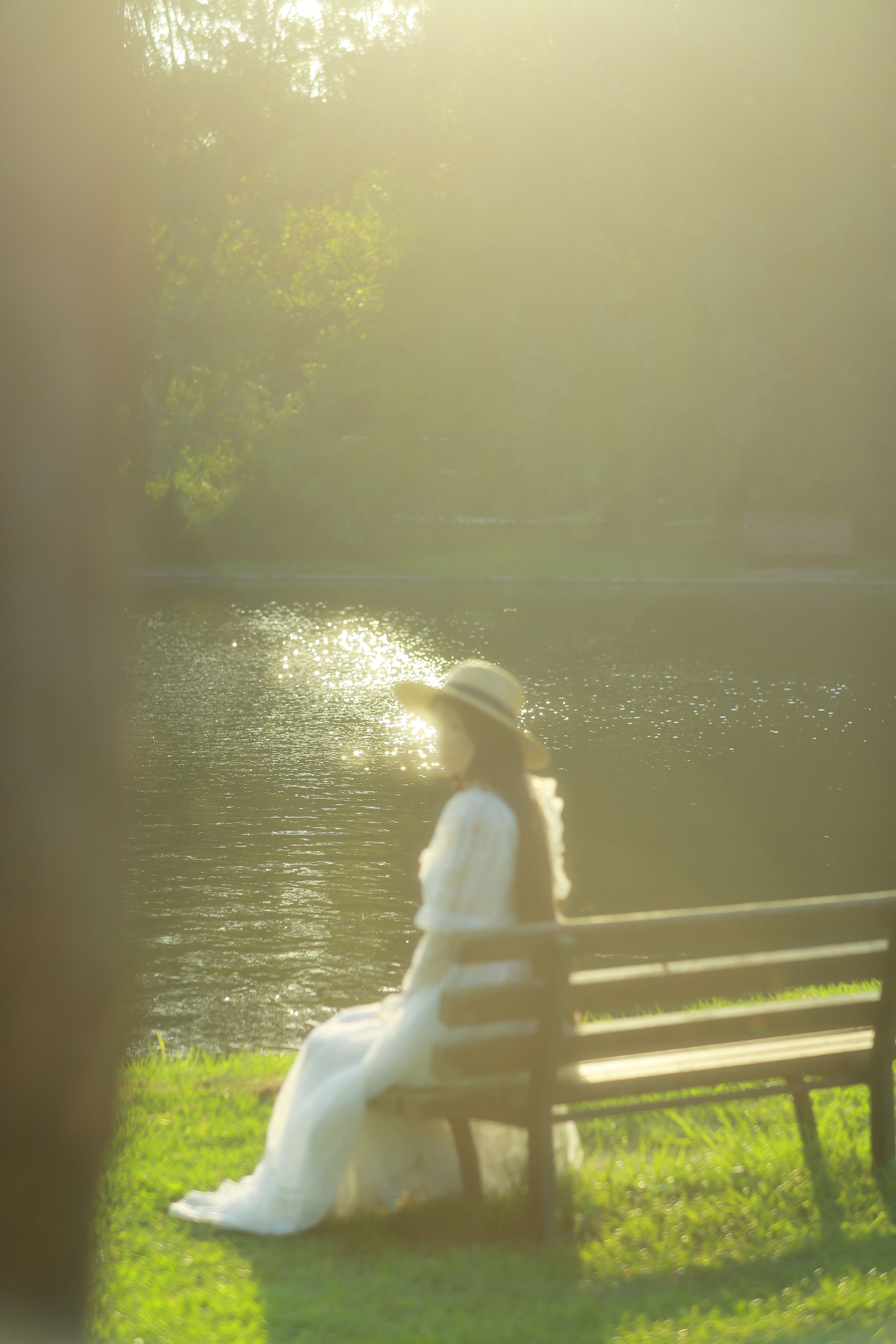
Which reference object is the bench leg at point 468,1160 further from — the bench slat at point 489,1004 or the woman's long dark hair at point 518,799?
the woman's long dark hair at point 518,799

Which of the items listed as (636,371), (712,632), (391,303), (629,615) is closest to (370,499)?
(391,303)

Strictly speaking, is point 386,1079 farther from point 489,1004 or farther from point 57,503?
point 57,503

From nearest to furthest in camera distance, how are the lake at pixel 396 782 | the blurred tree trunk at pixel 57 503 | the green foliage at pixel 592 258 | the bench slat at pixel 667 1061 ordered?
1. the bench slat at pixel 667 1061
2. the blurred tree trunk at pixel 57 503
3. the lake at pixel 396 782
4. the green foliage at pixel 592 258

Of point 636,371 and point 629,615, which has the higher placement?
point 636,371

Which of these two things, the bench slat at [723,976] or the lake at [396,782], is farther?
the lake at [396,782]

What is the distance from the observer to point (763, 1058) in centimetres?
486

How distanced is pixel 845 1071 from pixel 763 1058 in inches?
15.3

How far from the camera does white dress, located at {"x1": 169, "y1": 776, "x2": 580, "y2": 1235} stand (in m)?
4.41

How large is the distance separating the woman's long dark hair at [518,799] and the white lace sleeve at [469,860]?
1.3 inches

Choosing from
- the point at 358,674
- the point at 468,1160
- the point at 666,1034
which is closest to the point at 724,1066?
the point at 666,1034

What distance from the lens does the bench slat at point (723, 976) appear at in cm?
443

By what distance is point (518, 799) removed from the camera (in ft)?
14.7

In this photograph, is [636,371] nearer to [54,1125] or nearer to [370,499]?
[370,499]

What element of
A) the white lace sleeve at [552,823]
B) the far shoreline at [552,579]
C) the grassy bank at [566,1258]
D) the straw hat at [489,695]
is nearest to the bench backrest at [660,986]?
the white lace sleeve at [552,823]
